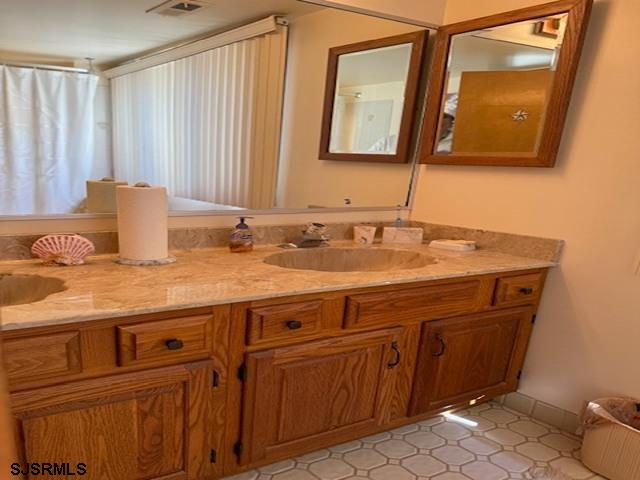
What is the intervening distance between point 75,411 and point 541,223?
6.16 feet

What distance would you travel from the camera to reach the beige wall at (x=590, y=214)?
166cm

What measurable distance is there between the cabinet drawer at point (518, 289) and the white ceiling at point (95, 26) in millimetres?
1535

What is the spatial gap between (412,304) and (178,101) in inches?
45.4

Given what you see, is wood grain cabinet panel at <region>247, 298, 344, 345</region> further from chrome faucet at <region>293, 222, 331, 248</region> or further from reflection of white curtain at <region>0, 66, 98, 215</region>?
reflection of white curtain at <region>0, 66, 98, 215</region>

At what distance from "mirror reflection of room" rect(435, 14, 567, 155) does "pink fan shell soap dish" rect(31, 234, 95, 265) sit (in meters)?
1.67

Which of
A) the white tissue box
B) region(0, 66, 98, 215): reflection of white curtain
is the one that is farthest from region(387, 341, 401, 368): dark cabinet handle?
region(0, 66, 98, 215): reflection of white curtain

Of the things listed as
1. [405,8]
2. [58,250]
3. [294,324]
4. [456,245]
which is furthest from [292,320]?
[405,8]

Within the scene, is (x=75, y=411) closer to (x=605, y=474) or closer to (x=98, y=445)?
(x=98, y=445)

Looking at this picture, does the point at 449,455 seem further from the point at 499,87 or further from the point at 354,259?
the point at 499,87

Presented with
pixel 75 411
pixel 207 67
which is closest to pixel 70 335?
pixel 75 411

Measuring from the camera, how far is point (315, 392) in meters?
1.46

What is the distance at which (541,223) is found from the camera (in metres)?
1.91

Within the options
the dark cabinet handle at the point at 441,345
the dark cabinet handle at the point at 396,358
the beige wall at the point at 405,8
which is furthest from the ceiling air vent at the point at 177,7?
the dark cabinet handle at the point at 441,345

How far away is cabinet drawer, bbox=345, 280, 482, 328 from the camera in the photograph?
1.46 m
